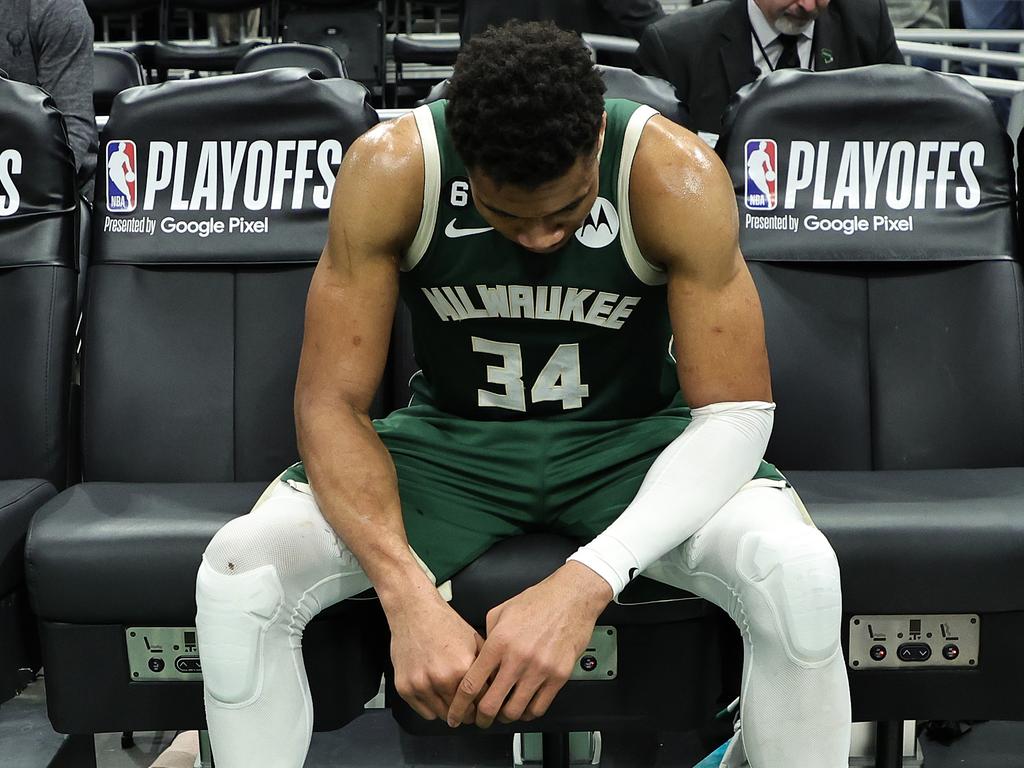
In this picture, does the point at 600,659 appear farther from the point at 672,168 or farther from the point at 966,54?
the point at 966,54

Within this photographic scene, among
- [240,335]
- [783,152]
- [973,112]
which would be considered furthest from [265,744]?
[973,112]

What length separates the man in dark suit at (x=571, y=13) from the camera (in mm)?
3691

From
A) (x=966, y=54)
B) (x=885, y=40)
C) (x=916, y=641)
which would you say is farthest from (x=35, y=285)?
(x=966, y=54)

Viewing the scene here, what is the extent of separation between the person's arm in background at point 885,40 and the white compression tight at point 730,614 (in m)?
1.75

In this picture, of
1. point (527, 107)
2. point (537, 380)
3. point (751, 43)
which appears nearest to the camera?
point (527, 107)

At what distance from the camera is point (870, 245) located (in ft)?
6.51

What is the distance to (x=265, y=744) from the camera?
1.35 meters

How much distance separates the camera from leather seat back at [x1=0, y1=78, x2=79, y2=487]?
1.92 m

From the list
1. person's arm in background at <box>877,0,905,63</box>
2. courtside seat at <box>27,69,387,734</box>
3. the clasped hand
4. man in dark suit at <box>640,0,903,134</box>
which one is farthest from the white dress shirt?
the clasped hand

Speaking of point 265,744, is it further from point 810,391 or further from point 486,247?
point 810,391

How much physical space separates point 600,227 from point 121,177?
0.93 meters

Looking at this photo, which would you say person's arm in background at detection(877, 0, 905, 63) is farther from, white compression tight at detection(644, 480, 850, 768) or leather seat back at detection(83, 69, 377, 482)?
white compression tight at detection(644, 480, 850, 768)

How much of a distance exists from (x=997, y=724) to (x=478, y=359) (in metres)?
1.19

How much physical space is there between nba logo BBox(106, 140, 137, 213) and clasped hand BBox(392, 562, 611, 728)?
3.38 feet
